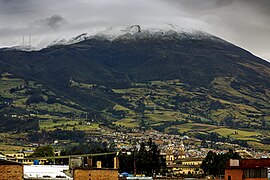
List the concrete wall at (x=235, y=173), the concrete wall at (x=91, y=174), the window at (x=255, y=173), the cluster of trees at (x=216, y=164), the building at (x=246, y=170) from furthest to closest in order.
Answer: the cluster of trees at (x=216, y=164) → the concrete wall at (x=235, y=173) → the building at (x=246, y=170) → the window at (x=255, y=173) → the concrete wall at (x=91, y=174)

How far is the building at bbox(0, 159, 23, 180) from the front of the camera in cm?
2978

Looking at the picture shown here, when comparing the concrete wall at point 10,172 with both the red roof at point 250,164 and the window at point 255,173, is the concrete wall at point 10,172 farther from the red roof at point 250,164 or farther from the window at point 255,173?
the red roof at point 250,164

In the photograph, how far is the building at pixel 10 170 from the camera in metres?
29.8

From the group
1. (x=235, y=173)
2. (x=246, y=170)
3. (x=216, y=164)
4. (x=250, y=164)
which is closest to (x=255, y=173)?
(x=246, y=170)

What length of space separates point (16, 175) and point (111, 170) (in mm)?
7423

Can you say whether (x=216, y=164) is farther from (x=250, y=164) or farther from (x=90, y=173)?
(x=90, y=173)

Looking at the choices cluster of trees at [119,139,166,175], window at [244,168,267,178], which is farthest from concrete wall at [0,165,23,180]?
cluster of trees at [119,139,166,175]

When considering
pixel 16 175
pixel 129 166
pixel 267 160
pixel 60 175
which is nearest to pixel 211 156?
pixel 129 166

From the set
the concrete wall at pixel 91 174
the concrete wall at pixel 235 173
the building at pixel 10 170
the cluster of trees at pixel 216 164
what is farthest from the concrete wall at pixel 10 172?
the cluster of trees at pixel 216 164

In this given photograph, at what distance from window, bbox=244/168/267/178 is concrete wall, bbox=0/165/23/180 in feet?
89.0

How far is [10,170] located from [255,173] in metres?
28.3

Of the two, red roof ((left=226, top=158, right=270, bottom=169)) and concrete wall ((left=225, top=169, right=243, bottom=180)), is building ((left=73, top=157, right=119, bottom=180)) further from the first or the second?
red roof ((left=226, top=158, right=270, bottom=169))

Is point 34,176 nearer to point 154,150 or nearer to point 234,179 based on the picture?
point 234,179

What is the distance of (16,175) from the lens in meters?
30.5
